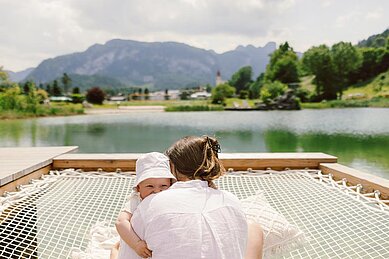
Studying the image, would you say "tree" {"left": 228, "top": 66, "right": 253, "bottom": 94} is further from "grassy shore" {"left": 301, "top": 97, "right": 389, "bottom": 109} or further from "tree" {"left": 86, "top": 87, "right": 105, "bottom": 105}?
"grassy shore" {"left": 301, "top": 97, "right": 389, "bottom": 109}

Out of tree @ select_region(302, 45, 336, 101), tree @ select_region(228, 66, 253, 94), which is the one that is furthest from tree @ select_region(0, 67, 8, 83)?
tree @ select_region(228, 66, 253, 94)

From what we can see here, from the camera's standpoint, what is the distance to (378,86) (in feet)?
124

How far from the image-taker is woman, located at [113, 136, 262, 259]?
100cm

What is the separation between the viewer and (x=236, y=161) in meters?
3.21

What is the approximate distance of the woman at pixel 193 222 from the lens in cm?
100

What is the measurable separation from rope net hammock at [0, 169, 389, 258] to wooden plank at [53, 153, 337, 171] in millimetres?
110

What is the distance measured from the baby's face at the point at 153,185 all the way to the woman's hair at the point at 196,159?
0.13 meters

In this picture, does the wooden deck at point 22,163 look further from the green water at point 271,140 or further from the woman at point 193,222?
the green water at point 271,140

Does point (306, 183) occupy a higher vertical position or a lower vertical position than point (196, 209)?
lower

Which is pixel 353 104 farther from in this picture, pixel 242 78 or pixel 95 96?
pixel 242 78

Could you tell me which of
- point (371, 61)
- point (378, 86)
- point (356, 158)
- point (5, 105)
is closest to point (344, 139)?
point (356, 158)

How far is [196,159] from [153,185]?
0.23 meters

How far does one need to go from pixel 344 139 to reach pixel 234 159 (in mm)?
10793

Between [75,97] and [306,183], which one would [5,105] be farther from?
[306,183]
